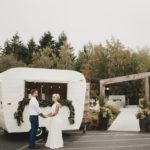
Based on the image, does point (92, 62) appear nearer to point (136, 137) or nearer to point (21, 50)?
point (21, 50)

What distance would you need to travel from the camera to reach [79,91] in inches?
620

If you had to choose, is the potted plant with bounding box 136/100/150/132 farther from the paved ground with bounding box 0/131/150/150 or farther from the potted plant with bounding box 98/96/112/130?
the paved ground with bounding box 0/131/150/150

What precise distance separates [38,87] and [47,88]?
376 mm

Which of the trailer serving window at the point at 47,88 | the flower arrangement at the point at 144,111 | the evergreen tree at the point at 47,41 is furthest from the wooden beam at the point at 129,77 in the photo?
the evergreen tree at the point at 47,41

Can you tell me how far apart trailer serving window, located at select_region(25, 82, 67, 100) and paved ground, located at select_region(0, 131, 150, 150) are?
1686 mm

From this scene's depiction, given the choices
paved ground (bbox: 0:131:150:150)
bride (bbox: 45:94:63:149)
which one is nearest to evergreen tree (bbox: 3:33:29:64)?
paved ground (bbox: 0:131:150:150)

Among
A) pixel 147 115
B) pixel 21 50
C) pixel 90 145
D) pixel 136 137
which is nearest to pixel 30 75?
pixel 90 145

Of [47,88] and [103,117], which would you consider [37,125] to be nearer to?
[47,88]

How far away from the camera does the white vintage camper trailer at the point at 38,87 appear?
14.4 metres

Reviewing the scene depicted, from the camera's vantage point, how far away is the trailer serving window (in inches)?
628

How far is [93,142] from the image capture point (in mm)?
14094

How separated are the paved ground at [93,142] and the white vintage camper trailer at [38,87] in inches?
21.3

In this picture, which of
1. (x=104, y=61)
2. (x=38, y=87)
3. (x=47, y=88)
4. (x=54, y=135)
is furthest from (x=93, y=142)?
(x=104, y=61)

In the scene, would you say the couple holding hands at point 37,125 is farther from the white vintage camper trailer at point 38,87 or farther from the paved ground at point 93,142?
the white vintage camper trailer at point 38,87
